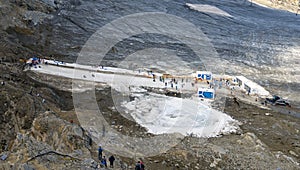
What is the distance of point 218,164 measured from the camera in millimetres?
18109

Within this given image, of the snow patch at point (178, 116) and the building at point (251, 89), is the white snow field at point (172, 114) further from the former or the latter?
the building at point (251, 89)

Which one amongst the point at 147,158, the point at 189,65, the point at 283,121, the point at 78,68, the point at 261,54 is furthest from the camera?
the point at 261,54

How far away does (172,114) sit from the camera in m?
25.0

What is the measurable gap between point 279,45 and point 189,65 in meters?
20.3

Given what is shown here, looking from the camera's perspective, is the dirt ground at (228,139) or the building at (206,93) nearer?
the dirt ground at (228,139)

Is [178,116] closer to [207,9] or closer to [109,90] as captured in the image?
[109,90]

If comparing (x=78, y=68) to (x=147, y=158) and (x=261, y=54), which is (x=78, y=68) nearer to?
(x=147, y=158)

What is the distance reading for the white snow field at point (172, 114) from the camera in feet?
76.4

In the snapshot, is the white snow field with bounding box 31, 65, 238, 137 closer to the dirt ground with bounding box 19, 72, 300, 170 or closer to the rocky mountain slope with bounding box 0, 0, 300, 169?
the dirt ground with bounding box 19, 72, 300, 170

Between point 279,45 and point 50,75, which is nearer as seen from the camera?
point 50,75

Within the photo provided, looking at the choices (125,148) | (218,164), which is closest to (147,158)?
(125,148)

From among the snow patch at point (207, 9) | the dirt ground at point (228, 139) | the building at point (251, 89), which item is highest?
the snow patch at point (207, 9)

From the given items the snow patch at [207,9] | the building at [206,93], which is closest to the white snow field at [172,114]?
the building at [206,93]

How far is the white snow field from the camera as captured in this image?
23.3m
